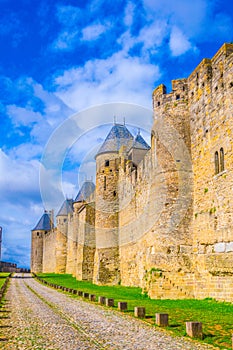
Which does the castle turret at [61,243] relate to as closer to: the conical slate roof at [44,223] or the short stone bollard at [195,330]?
the conical slate roof at [44,223]

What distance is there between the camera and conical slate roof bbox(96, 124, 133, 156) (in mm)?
30000

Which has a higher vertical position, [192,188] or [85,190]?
[85,190]

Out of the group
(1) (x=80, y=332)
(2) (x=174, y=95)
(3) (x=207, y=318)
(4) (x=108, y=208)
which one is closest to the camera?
(1) (x=80, y=332)

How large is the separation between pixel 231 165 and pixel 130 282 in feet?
43.8

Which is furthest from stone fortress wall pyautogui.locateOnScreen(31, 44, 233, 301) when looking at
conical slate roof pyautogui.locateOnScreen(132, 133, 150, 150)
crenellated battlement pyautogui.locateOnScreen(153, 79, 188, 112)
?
conical slate roof pyautogui.locateOnScreen(132, 133, 150, 150)

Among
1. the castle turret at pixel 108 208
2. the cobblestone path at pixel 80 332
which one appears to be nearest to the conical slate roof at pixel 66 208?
the castle turret at pixel 108 208

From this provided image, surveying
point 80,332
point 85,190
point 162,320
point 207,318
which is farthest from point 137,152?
point 80,332

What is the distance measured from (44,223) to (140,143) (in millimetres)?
42362

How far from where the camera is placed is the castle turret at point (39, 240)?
68.1 m

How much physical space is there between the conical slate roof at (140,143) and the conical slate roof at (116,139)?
1.89 feet

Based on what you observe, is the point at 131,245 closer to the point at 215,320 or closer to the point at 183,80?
the point at 183,80

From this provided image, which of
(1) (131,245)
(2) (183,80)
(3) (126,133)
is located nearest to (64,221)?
(3) (126,133)

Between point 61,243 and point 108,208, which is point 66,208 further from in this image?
point 108,208

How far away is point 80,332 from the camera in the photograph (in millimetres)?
8367
